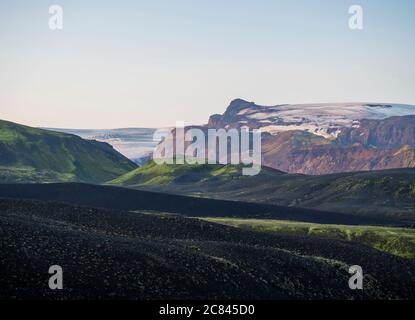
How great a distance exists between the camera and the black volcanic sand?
231ft

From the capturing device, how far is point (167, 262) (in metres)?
81.2

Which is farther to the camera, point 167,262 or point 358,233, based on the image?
point 358,233

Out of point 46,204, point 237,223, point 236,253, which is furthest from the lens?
point 237,223

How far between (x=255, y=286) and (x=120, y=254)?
15.0 meters

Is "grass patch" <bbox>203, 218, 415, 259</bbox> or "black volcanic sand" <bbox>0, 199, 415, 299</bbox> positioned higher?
"black volcanic sand" <bbox>0, 199, 415, 299</bbox>

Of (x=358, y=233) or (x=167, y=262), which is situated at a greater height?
(x=167, y=262)

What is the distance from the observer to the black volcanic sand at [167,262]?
70.3 meters

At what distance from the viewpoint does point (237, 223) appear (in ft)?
534

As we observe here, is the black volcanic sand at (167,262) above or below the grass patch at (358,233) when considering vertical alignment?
above

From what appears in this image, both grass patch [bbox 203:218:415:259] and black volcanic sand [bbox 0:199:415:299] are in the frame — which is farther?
grass patch [bbox 203:218:415:259]

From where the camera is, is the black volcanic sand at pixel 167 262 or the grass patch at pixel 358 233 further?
the grass patch at pixel 358 233
